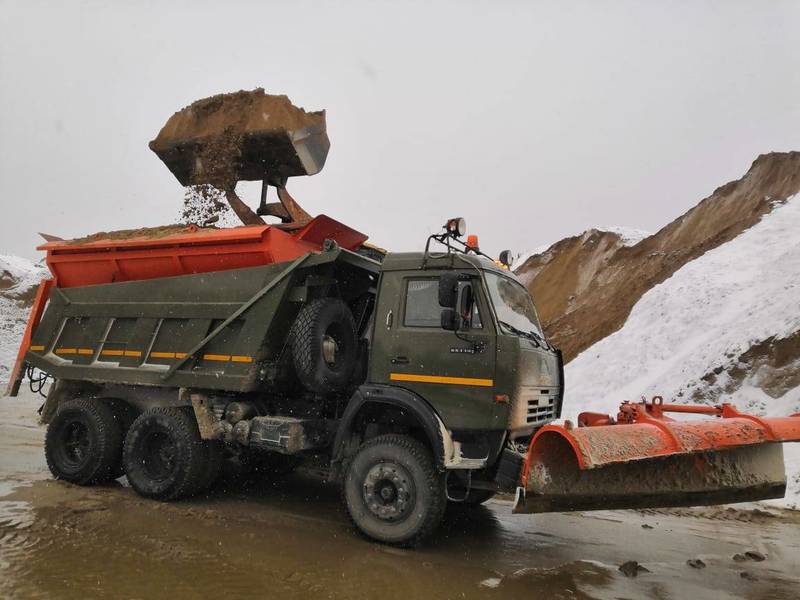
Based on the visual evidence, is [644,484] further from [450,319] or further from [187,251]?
[187,251]

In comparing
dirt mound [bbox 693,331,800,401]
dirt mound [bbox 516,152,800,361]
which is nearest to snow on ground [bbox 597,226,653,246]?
dirt mound [bbox 516,152,800,361]

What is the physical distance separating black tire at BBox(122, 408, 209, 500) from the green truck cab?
0.05 ft

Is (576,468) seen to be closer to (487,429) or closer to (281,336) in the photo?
(487,429)

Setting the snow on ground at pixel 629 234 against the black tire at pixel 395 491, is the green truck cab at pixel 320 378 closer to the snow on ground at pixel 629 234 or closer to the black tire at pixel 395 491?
the black tire at pixel 395 491

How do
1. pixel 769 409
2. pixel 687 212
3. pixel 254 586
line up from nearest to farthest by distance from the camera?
pixel 254 586, pixel 769 409, pixel 687 212

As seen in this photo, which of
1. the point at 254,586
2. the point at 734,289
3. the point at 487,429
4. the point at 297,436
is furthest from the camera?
the point at 734,289

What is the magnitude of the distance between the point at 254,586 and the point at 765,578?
160 inches

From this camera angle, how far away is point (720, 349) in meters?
12.2

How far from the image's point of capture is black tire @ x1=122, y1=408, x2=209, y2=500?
19.9 ft

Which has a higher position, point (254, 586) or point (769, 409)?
point (769, 409)

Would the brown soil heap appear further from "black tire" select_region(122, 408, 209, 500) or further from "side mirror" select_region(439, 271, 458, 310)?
"side mirror" select_region(439, 271, 458, 310)

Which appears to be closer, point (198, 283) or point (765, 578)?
point (765, 578)

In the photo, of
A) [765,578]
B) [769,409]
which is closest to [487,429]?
[765,578]

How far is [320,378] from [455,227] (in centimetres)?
198
